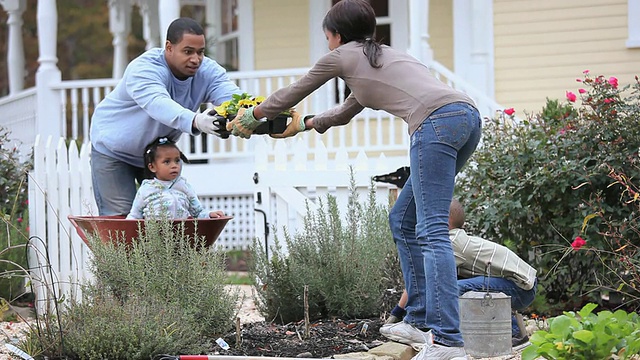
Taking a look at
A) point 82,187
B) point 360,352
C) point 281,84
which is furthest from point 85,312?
point 281,84

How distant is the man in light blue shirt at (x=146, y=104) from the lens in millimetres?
5250

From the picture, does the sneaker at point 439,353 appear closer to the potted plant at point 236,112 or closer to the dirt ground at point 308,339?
the dirt ground at point 308,339

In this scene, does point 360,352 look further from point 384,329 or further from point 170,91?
point 170,91

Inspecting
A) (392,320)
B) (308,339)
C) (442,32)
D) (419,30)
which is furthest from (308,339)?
Result: (442,32)

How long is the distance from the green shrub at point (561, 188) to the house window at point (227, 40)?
792cm

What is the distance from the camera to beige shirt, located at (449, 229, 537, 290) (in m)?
5.34

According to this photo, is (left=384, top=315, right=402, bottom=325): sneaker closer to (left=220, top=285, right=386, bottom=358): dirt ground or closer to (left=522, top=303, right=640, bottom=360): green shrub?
(left=220, top=285, right=386, bottom=358): dirt ground

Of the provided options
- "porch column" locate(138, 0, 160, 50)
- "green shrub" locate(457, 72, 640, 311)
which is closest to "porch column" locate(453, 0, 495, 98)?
"green shrub" locate(457, 72, 640, 311)

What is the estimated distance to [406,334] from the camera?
477 centimetres

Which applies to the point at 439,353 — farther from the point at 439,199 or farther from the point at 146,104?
the point at 146,104

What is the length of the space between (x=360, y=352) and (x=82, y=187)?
3511mm

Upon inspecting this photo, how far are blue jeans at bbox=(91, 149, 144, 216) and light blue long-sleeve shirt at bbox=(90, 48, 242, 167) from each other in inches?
1.8

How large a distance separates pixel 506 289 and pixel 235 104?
5.99ft

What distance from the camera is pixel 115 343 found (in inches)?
166
